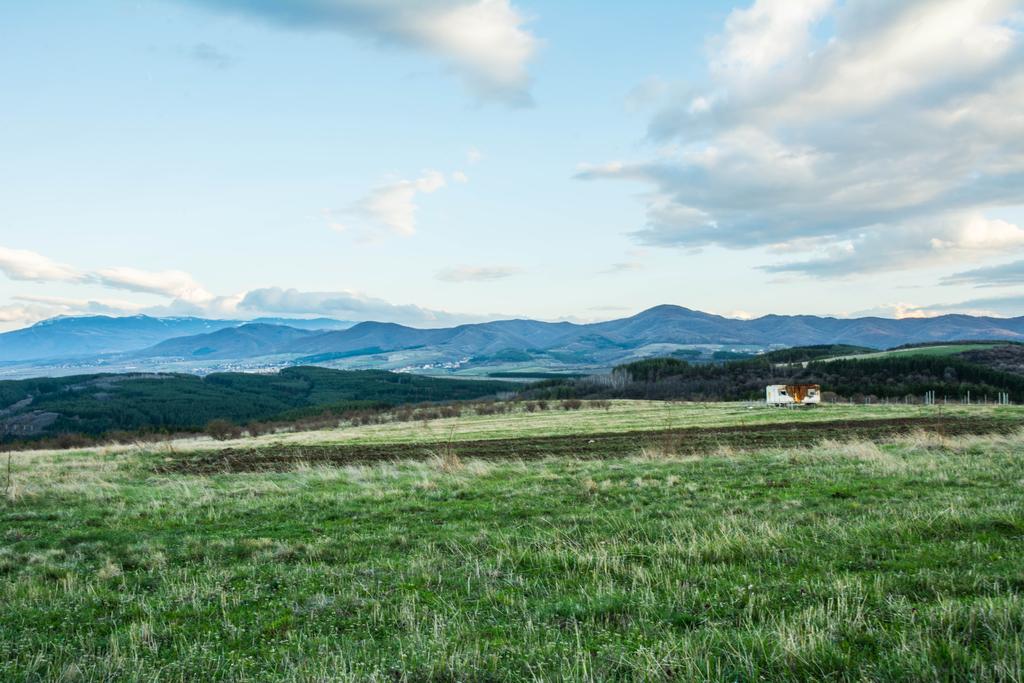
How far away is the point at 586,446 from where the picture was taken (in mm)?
36844

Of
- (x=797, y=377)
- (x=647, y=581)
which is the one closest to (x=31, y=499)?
(x=647, y=581)

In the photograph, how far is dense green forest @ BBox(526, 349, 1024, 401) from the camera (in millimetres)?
117438

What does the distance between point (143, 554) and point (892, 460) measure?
21933 mm

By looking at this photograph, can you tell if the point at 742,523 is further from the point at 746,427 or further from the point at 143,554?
the point at 746,427

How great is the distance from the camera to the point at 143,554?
37.0 feet

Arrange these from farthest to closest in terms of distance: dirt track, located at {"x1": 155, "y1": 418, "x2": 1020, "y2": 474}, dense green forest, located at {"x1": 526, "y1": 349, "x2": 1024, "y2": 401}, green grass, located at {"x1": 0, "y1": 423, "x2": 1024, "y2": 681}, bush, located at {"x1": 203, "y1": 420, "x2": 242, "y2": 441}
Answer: dense green forest, located at {"x1": 526, "y1": 349, "x2": 1024, "y2": 401}
bush, located at {"x1": 203, "y1": 420, "x2": 242, "y2": 441}
dirt track, located at {"x1": 155, "y1": 418, "x2": 1020, "y2": 474}
green grass, located at {"x1": 0, "y1": 423, "x2": 1024, "y2": 681}

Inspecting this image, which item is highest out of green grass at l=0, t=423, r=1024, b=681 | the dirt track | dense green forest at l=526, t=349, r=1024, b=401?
green grass at l=0, t=423, r=1024, b=681

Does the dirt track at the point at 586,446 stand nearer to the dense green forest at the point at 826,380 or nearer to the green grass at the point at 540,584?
the green grass at the point at 540,584

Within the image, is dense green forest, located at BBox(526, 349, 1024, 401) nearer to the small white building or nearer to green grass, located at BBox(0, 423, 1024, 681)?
the small white building

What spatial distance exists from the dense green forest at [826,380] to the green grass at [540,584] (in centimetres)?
10574

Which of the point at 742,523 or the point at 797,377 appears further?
the point at 797,377

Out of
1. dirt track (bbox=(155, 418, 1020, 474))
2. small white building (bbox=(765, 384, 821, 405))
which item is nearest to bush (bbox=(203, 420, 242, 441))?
dirt track (bbox=(155, 418, 1020, 474))

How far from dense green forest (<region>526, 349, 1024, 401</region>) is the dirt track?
7011cm

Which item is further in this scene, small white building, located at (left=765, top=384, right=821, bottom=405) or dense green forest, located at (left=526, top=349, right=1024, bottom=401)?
dense green forest, located at (left=526, top=349, right=1024, bottom=401)
